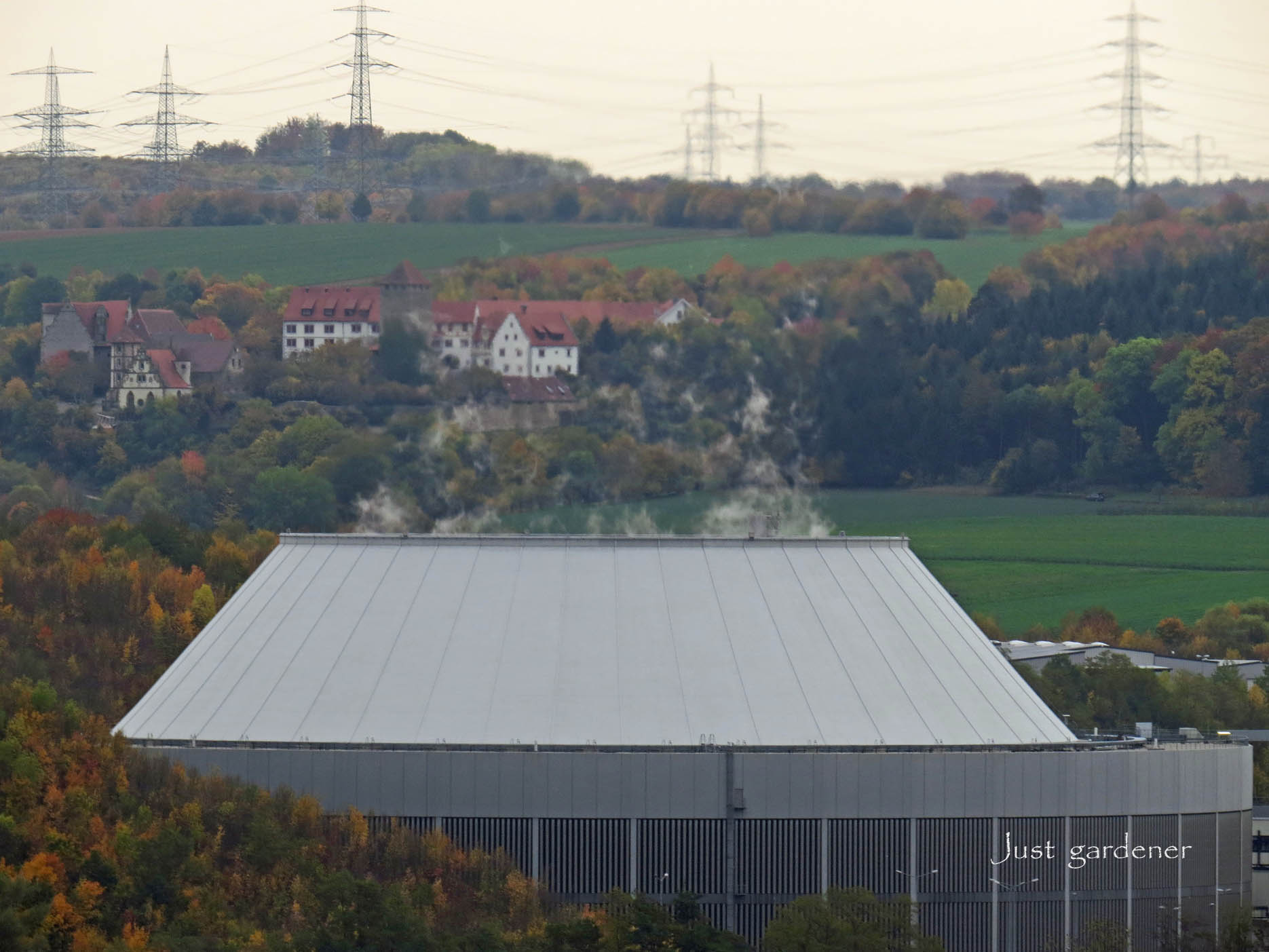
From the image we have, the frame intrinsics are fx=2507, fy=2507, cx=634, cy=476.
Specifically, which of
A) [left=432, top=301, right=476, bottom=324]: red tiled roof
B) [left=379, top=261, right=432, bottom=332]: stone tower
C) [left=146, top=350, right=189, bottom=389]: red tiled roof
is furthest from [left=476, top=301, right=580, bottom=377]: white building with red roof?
[left=146, top=350, right=189, bottom=389]: red tiled roof

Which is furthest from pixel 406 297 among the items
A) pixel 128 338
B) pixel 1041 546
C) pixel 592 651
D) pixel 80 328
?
pixel 592 651

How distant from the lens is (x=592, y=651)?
69375 mm

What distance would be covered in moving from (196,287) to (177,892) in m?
144

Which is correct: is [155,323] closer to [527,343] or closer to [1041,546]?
[527,343]

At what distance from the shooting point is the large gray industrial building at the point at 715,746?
6103 cm

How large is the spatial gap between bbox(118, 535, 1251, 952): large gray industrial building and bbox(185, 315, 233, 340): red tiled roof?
113199 millimetres

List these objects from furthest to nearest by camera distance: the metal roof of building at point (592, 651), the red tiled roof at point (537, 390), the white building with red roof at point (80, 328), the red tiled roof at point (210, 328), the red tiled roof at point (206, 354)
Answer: the red tiled roof at point (210, 328) < the white building with red roof at point (80, 328) < the red tiled roof at point (206, 354) < the red tiled roof at point (537, 390) < the metal roof of building at point (592, 651)

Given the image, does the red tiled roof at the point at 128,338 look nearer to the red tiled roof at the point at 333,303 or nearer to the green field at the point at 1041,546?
the red tiled roof at the point at 333,303

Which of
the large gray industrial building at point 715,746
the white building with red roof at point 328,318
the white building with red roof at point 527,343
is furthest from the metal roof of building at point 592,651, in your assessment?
the white building with red roof at point 328,318

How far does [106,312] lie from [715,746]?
430 feet

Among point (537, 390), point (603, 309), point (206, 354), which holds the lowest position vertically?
point (537, 390)

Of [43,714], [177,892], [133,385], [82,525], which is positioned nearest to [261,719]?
[43,714]

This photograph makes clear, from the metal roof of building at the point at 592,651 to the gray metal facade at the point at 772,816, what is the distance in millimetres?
1963

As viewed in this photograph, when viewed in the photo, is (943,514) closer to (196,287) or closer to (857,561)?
(857,561)
